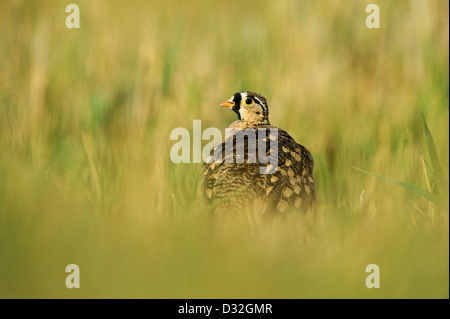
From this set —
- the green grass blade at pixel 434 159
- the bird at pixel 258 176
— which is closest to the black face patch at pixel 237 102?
the bird at pixel 258 176

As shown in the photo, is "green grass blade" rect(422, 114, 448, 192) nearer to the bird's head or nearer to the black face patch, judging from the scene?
the bird's head

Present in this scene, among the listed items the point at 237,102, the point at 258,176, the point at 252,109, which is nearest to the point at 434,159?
the point at 258,176

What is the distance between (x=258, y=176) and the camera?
4070 mm

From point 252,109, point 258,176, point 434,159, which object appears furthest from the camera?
point 252,109

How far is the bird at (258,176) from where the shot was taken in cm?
395

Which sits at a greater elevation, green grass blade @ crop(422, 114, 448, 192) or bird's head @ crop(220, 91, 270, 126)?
bird's head @ crop(220, 91, 270, 126)

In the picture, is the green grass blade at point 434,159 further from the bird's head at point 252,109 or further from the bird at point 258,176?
the bird's head at point 252,109

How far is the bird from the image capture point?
13.0 feet

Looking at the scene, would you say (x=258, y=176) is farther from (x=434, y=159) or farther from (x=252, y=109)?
(x=434, y=159)

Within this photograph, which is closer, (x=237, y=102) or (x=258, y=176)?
(x=258, y=176)

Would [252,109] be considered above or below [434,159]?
above

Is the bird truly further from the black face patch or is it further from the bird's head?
the black face patch

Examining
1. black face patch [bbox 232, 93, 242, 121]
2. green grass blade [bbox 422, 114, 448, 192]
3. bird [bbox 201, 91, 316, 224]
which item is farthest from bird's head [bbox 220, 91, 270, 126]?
green grass blade [bbox 422, 114, 448, 192]

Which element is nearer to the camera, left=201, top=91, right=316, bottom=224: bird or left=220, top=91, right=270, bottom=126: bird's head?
left=201, top=91, right=316, bottom=224: bird
